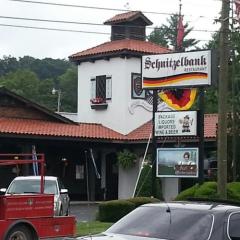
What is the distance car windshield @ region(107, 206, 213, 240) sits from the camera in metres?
8.39

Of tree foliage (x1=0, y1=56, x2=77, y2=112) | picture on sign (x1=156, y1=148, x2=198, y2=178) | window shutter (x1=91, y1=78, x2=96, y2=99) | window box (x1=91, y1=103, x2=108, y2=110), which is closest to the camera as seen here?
picture on sign (x1=156, y1=148, x2=198, y2=178)

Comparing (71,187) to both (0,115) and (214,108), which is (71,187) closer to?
(0,115)

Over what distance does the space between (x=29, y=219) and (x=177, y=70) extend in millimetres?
13511

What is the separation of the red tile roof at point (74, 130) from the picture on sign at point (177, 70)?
8.71 meters

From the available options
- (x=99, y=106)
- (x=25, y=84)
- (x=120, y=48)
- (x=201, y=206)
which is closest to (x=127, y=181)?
(x=99, y=106)

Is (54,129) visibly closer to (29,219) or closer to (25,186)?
(25,186)

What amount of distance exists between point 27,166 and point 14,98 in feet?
13.6

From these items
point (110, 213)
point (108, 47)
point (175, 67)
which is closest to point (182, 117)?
point (175, 67)

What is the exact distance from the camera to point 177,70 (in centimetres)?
2717

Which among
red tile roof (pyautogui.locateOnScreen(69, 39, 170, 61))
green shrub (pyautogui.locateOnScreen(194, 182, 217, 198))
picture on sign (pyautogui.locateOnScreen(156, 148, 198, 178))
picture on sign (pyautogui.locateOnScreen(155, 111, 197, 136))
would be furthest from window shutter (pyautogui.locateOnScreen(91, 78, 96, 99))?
green shrub (pyautogui.locateOnScreen(194, 182, 217, 198))

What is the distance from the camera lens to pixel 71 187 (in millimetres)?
40469

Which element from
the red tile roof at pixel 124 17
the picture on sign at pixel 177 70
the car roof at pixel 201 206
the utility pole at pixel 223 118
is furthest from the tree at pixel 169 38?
the car roof at pixel 201 206

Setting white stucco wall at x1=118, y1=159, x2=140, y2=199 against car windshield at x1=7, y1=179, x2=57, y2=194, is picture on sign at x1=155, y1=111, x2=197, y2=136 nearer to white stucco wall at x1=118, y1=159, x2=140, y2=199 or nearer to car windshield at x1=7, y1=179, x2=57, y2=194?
car windshield at x1=7, y1=179, x2=57, y2=194

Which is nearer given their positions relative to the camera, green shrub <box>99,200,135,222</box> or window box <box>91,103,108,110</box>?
green shrub <box>99,200,135,222</box>
